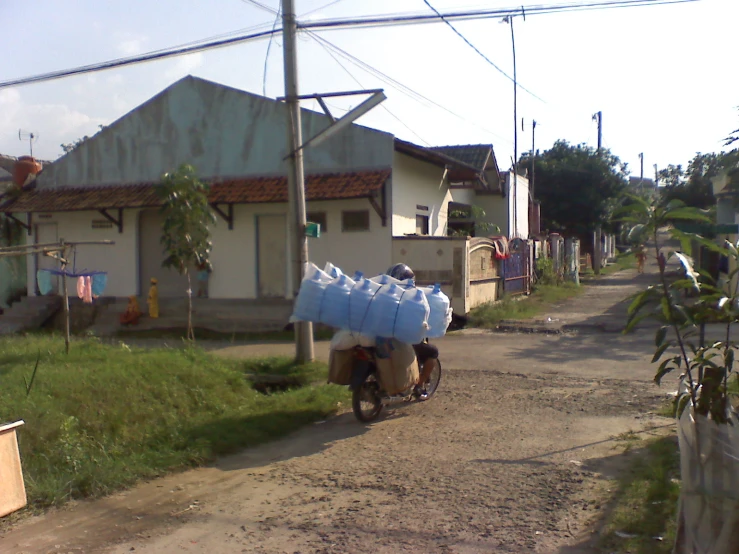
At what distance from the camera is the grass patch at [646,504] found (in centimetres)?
455

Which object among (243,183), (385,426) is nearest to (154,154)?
(243,183)

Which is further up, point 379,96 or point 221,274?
point 379,96

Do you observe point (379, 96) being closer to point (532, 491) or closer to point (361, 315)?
point (361, 315)

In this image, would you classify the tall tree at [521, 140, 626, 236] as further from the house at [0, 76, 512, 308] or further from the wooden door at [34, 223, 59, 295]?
the wooden door at [34, 223, 59, 295]

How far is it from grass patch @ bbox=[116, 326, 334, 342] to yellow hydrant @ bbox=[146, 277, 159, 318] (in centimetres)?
57

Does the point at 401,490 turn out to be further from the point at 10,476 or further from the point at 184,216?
the point at 184,216

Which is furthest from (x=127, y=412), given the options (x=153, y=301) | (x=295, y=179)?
(x=153, y=301)

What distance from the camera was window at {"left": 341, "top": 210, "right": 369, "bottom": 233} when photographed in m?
17.3

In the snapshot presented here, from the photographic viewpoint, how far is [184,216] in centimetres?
1373

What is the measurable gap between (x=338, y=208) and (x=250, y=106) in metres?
3.69

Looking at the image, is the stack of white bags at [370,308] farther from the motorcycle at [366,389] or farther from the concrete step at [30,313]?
the concrete step at [30,313]

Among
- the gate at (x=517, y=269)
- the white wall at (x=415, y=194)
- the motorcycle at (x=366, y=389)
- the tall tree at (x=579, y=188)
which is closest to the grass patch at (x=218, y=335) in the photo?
the white wall at (x=415, y=194)

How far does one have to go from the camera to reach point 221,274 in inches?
741

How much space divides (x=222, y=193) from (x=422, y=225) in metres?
5.21
